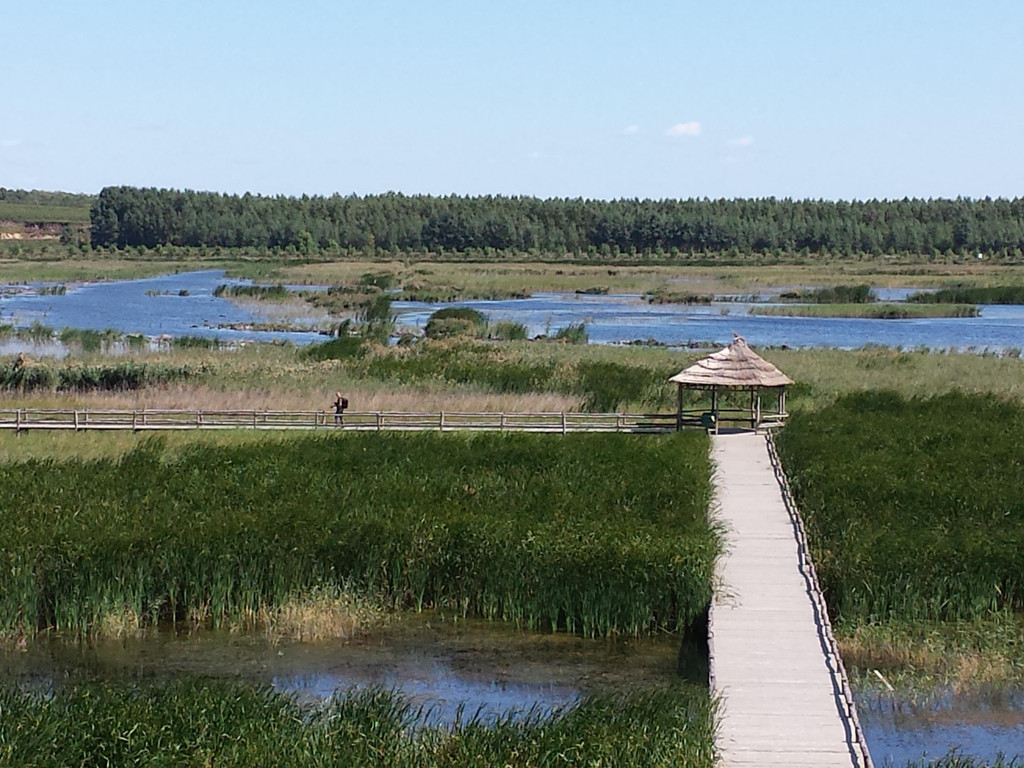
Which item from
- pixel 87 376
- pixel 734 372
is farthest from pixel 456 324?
pixel 734 372

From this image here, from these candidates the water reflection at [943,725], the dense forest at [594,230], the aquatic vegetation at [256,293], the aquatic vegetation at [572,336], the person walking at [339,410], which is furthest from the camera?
the dense forest at [594,230]

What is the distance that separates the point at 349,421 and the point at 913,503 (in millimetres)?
17120

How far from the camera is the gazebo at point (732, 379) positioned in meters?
36.6

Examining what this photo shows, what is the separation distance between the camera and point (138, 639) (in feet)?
73.7

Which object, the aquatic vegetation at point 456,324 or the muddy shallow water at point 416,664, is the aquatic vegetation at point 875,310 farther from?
the muddy shallow water at point 416,664

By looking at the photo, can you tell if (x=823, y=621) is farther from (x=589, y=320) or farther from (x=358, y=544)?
(x=589, y=320)

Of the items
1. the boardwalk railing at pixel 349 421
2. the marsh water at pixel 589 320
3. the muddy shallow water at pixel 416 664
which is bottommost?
the muddy shallow water at pixel 416 664

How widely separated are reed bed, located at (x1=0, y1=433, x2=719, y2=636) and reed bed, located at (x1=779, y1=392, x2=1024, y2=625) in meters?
2.51

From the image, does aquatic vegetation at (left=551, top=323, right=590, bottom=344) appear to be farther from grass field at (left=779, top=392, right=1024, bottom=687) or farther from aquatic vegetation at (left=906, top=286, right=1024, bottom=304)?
aquatic vegetation at (left=906, top=286, right=1024, bottom=304)

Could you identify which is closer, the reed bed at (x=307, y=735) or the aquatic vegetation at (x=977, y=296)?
the reed bed at (x=307, y=735)

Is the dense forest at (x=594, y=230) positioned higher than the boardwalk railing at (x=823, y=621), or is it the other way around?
the dense forest at (x=594, y=230)

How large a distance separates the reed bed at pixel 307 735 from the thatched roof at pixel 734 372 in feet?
63.8

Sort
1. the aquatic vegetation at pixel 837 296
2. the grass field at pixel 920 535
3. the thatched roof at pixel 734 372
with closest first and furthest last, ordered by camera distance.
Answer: the grass field at pixel 920 535, the thatched roof at pixel 734 372, the aquatic vegetation at pixel 837 296

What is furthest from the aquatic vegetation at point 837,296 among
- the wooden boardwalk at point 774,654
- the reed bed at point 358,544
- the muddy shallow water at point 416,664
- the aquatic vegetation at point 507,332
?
the muddy shallow water at point 416,664
